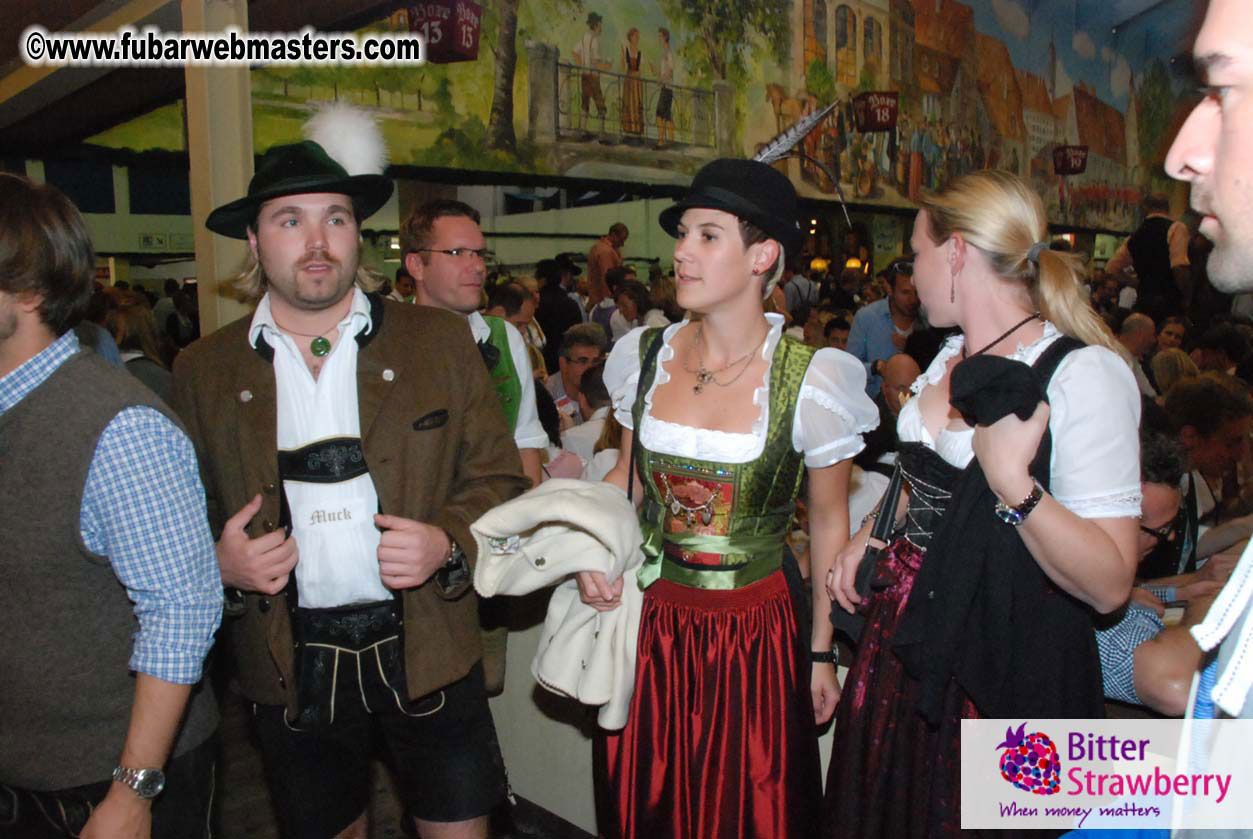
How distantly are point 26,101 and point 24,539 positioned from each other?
698 centimetres

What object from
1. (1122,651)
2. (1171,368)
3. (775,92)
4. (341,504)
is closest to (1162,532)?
(1122,651)

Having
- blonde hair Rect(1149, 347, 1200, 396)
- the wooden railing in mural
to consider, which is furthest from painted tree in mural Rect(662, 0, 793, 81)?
blonde hair Rect(1149, 347, 1200, 396)

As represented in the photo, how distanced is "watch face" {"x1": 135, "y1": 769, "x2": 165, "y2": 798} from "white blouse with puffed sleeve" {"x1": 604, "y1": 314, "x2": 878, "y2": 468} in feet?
3.89

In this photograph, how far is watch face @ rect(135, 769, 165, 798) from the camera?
1.54 metres

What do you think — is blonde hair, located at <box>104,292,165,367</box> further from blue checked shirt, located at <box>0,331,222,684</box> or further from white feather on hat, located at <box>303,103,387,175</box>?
blue checked shirt, located at <box>0,331,222,684</box>

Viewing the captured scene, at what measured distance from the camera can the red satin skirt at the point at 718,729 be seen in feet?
6.42

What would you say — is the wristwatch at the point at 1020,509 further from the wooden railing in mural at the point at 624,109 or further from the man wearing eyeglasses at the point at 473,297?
A: the wooden railing in mural at the point at 624,109

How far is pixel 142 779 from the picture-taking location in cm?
154

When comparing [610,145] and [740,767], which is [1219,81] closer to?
[740,767]

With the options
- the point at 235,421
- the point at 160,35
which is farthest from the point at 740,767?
the point at 160,35

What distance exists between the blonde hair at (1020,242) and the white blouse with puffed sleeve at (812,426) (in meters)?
0.37

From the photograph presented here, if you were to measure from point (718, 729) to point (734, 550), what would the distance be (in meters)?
0.40

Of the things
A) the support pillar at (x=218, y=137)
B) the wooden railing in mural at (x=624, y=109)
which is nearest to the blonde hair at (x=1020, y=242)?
the support pillar at (x=218, y=137)

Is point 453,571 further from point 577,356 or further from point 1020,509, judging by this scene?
point 577,356
